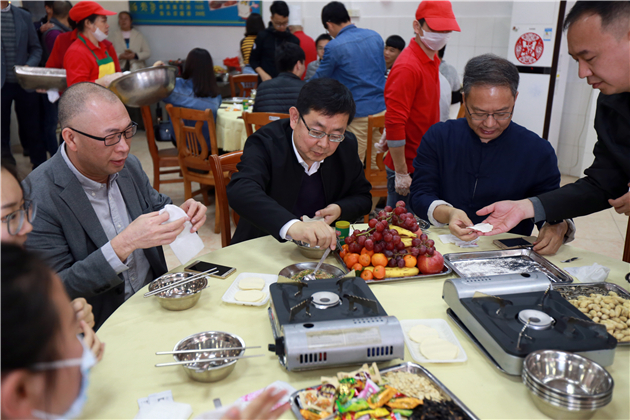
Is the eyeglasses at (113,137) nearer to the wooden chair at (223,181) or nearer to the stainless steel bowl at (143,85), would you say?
the wooden chair at (223,181)

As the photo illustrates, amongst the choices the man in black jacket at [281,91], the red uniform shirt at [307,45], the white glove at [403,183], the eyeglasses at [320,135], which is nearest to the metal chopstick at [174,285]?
the eyeglasses at [320,135]

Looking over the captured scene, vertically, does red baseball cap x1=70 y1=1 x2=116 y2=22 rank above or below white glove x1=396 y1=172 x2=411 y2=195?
above

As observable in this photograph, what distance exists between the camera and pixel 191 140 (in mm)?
3777

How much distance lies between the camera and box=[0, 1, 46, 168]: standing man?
4320 mm

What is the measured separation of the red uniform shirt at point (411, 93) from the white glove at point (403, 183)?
0.79 feet

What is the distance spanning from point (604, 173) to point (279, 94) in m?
2.48

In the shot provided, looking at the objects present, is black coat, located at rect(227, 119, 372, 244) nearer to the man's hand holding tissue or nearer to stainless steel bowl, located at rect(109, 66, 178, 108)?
the man's hand holding tissue

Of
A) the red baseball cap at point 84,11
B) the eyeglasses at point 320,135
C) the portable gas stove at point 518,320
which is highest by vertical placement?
the red baseball cap at point 84,11

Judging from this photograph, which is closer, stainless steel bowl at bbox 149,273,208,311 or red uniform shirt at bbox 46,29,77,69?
stainless steel bowl at bbox 149,273,208,311

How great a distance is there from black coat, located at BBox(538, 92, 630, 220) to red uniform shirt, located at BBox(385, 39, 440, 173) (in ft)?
3.69

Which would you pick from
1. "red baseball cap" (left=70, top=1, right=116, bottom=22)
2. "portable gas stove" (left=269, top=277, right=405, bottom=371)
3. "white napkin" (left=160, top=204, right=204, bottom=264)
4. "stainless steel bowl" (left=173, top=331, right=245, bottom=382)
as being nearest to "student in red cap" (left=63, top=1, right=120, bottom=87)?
"red baseball cap" (left=70, top=1, right=116, bottom=22)

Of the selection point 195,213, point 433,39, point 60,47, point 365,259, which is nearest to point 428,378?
point 365,259

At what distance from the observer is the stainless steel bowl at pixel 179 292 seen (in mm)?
1298

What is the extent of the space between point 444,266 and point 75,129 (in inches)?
52.0
